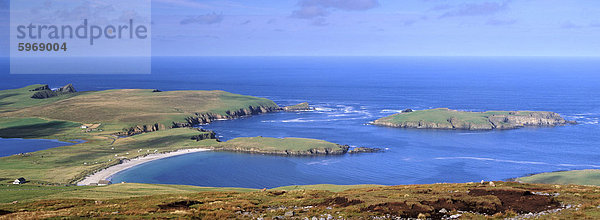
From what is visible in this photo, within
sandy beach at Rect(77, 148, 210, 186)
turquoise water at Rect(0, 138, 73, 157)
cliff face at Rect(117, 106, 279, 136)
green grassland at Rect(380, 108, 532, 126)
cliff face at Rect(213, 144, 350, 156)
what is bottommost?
sandy beach at Rect(77, 148, 210, 186)

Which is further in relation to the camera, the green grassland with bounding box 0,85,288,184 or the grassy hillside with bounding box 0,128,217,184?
the green grassland with bounding box 0,85,288,184

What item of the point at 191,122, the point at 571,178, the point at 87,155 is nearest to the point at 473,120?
the point at 571,178

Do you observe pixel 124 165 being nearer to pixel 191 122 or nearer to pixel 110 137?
pixel 110 137

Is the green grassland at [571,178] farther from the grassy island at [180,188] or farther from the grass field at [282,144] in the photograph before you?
the grass field at [282,144]

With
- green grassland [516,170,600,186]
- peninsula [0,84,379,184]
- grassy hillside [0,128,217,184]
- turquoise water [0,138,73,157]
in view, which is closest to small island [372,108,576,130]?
peninsula [0,84,379,184]

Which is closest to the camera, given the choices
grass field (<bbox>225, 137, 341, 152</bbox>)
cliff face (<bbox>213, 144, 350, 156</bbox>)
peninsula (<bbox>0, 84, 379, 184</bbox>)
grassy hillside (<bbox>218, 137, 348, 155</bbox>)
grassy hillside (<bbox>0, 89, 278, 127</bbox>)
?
peninsula (<bbox>0, 84, 379, 184</bbox>)

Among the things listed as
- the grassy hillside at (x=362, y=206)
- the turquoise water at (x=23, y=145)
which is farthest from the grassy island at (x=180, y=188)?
the turquoise water at (x=23, y=145)

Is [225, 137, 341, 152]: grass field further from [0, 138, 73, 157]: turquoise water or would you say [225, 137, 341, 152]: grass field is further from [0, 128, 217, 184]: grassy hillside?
[0, 138, 73, 157]: turquoise water

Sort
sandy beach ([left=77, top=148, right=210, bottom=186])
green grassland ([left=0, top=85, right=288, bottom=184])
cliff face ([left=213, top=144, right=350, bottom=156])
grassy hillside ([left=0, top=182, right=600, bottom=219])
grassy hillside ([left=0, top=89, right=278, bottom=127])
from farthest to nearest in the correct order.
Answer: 1. grassy hillside ([left=0, top=89, right=278, bottom=127])
2. cliff face ([left=213, top=144, right=350, bottom=156])
3. green grassland ([left=0, top=85, right=288, bottom=184])
4. sandy beach ([left=77, top=148, right=210, bottom=186])
5. grassy hillside ([left=0, top=182, right=600, bottom=219])
